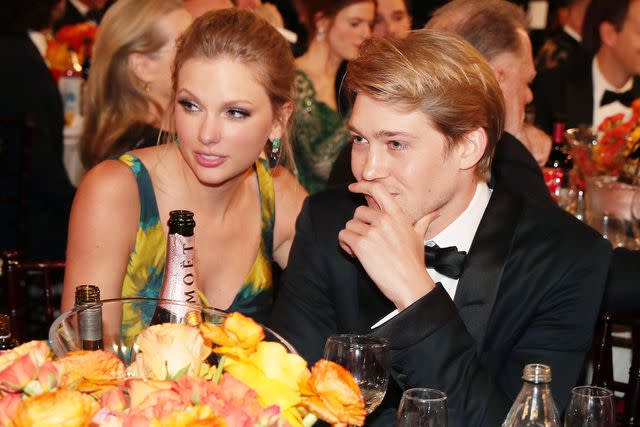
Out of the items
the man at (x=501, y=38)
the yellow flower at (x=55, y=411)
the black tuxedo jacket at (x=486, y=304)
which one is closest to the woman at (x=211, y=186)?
the black tuxedo jacket at (x=486, y=304)

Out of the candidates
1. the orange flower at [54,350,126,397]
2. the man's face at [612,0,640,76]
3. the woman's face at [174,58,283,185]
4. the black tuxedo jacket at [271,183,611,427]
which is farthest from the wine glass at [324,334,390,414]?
the man's face at [612,0,640,76]

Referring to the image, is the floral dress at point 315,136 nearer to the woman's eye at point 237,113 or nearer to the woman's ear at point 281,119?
the woman's ear at point 281,119

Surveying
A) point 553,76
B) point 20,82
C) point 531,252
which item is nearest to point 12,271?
point 531,252

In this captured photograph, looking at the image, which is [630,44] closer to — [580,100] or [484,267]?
[580,100]

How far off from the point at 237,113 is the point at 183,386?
1411 mm

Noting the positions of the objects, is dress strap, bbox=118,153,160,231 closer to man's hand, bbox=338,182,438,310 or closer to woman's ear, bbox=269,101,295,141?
woman's ear, bbox=269,101,295,141

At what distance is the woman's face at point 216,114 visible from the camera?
2.20m

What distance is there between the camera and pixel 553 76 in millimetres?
5137

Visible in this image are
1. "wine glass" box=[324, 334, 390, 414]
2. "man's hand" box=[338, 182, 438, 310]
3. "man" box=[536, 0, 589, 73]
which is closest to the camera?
"wine glass" box=[324, 334, 390, 414]

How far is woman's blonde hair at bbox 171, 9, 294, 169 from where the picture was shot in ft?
7.32

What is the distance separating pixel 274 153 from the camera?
2475mm

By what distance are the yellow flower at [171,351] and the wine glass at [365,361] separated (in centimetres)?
36

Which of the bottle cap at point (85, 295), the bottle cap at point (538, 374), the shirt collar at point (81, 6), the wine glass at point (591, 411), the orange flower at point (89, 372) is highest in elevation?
the shirt collar at point (81, 6)

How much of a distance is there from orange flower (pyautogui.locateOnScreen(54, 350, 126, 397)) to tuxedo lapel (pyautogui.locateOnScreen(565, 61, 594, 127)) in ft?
14.0
